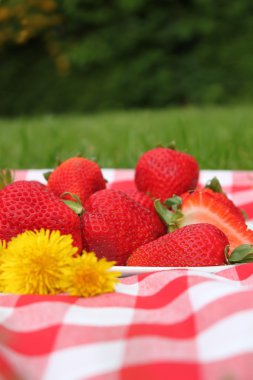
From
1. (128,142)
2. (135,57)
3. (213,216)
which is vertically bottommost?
(135,57)

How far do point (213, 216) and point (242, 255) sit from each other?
17cm

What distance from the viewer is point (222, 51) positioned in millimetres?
6719

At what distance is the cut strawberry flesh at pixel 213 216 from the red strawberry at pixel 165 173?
0.10m

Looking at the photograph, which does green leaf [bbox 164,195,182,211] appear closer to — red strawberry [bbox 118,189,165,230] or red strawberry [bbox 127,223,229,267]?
red strawberry [bbox 118,189,165,230]

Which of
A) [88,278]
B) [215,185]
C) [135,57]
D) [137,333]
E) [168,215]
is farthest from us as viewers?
[135,57]

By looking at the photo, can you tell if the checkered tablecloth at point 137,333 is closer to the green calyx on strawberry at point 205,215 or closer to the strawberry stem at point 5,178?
the green calyx on strawberry at point 205,215

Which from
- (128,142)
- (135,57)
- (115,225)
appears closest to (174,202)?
(115,225)

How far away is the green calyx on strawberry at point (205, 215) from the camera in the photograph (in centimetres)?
125

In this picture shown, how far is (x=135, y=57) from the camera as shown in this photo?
6812 millimetres

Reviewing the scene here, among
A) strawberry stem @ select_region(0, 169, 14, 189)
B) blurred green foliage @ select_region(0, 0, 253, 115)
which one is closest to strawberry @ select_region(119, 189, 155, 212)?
strawberry stem @ select_region(0, 169, 14, 189)

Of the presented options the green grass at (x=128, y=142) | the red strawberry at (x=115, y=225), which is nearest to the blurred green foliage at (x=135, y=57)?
the green grass at (x=128, y=142)

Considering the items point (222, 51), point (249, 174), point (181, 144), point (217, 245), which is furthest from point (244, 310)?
point (222, 51)

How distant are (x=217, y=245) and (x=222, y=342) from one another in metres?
0.36

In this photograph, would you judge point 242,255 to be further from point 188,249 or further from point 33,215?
point 33,215
